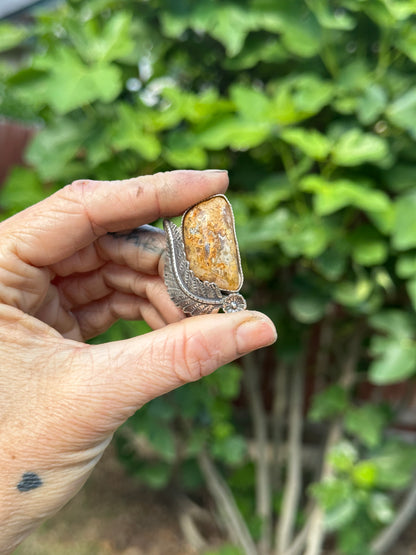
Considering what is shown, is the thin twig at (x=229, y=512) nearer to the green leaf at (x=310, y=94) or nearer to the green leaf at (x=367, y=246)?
the green leaf at (x=367, y=246)

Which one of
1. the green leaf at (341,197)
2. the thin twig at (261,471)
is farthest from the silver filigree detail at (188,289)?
the thin twig at (261,471)

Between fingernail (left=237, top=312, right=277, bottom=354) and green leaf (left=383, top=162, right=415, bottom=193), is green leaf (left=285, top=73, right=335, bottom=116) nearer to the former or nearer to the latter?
green leaf (left=383, top=162, right=415, bottom=193)

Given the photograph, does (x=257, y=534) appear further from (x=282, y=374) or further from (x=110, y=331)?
(x=110, y=331)

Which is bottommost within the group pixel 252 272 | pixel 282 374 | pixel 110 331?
pixel 282 374

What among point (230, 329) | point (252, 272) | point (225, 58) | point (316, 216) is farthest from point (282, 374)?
point (230, 329)

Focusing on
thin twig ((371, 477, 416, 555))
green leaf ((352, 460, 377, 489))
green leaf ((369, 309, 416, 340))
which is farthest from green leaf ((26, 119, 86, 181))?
thin twig ((371, 477, 416, 555))
